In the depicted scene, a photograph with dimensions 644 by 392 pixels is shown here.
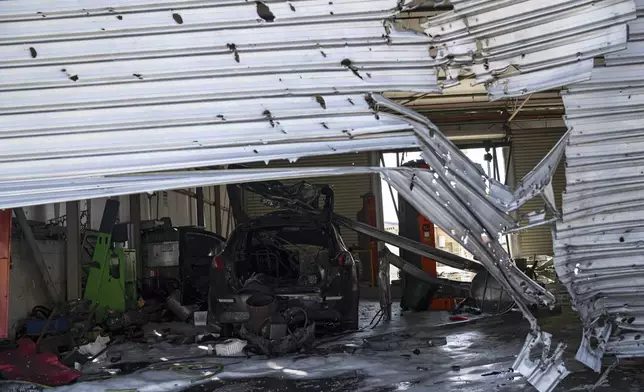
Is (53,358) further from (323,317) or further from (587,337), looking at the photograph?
(587,337)

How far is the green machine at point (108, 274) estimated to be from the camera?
9.41m

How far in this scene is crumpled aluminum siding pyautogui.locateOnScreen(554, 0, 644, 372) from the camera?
148 inches

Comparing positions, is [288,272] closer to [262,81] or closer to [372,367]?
→ [372,367]

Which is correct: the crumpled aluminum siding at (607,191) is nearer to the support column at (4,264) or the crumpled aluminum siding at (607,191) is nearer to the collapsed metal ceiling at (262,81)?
the collapsed metal ceiling at (262,81)

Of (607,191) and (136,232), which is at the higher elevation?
(136,232)

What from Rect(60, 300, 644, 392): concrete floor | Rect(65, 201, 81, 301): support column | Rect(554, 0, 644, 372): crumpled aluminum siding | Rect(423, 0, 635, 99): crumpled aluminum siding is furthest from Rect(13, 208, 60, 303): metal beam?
Rect(554, 0, 644, 372): crumpled aluminum siding

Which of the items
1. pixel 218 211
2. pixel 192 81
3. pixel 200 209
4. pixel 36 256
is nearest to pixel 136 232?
pixel 36 256

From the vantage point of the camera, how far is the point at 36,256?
8.17 m

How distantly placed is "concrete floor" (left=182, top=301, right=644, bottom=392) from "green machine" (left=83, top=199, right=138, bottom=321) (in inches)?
152

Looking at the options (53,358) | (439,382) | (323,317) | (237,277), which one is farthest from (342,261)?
(53,358)

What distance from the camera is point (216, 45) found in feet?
11.7

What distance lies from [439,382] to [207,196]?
48.7 ft

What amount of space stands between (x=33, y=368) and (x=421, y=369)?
10.9 ft

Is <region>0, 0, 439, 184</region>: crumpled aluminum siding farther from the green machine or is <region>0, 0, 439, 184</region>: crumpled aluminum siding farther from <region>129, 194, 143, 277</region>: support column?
<region>129, 194, 143, 277</region>: support column
